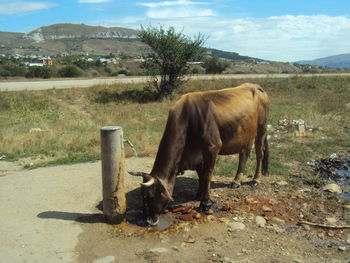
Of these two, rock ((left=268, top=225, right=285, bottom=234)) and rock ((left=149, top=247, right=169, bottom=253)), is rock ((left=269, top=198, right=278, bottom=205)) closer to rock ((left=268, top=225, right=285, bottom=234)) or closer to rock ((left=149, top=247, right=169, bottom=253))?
rock ((left=268, top=225, right=285, bottom=234))

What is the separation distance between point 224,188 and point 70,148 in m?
5.51

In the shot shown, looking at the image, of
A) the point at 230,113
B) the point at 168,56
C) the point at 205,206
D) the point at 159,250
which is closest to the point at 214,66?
the point at 168,56

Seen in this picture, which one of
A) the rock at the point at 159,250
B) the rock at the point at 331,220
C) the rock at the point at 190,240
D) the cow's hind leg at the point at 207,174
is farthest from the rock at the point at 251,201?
the rock at the point at 159,250

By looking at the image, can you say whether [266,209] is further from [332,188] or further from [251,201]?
[332,188]

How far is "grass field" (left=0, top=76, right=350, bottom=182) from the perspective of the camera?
10430 millimetres

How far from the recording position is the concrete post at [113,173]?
19.3 ft

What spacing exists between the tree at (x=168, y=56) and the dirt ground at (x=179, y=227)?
1638 cm

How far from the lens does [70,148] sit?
36.3 ft

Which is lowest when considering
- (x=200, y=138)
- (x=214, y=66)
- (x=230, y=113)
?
(x=200, y=138)

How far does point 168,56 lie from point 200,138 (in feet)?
58.4

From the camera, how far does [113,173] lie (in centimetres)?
600

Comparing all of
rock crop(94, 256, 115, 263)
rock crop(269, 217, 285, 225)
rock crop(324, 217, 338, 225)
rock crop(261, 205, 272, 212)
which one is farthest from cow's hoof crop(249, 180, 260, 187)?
rock crop(94, 256, 115, 263)

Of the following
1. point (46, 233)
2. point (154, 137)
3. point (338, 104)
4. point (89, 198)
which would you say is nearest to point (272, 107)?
point (338, 104)

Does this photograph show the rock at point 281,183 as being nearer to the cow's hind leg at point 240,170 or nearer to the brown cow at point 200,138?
the cow's hind leg at point 240,170
